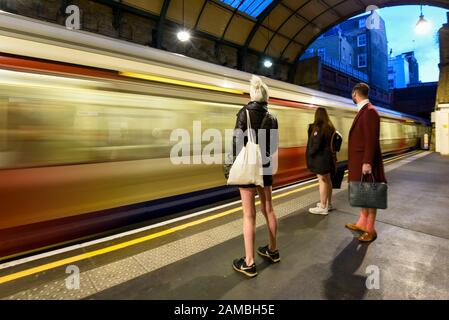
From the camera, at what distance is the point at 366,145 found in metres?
3.07

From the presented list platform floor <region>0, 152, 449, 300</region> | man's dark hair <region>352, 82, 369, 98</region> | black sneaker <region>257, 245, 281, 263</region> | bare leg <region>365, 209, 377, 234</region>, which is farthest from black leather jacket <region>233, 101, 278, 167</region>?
bare leg <region>365, 209, 377, 234</region>

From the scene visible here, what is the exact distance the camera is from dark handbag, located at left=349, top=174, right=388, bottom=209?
122 inches

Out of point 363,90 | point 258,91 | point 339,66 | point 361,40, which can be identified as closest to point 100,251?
point 258,91

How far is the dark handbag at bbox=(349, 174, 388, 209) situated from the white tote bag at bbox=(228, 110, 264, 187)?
4.61ft

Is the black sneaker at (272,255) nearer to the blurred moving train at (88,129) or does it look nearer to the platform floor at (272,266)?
the platform floor at (272,266)

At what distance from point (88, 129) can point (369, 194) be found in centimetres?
341

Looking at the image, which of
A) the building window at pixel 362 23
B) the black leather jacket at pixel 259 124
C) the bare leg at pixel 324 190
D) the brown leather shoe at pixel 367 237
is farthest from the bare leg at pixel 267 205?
the building window at pixel 362 23

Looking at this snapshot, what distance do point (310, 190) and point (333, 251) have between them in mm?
2797

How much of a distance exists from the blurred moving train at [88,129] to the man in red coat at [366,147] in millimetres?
2354

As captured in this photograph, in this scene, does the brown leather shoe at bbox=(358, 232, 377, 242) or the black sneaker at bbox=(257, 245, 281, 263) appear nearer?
the black sneaker at bbox=(257, 245, 281, 263)

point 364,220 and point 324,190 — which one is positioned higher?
point 324,190

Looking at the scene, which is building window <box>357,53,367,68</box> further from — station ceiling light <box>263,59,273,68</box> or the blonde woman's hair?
the blonde woman's hair

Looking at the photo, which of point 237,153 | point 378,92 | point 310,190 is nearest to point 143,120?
point 237,153

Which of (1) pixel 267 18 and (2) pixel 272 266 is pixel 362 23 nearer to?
(1) pixel 267 18
